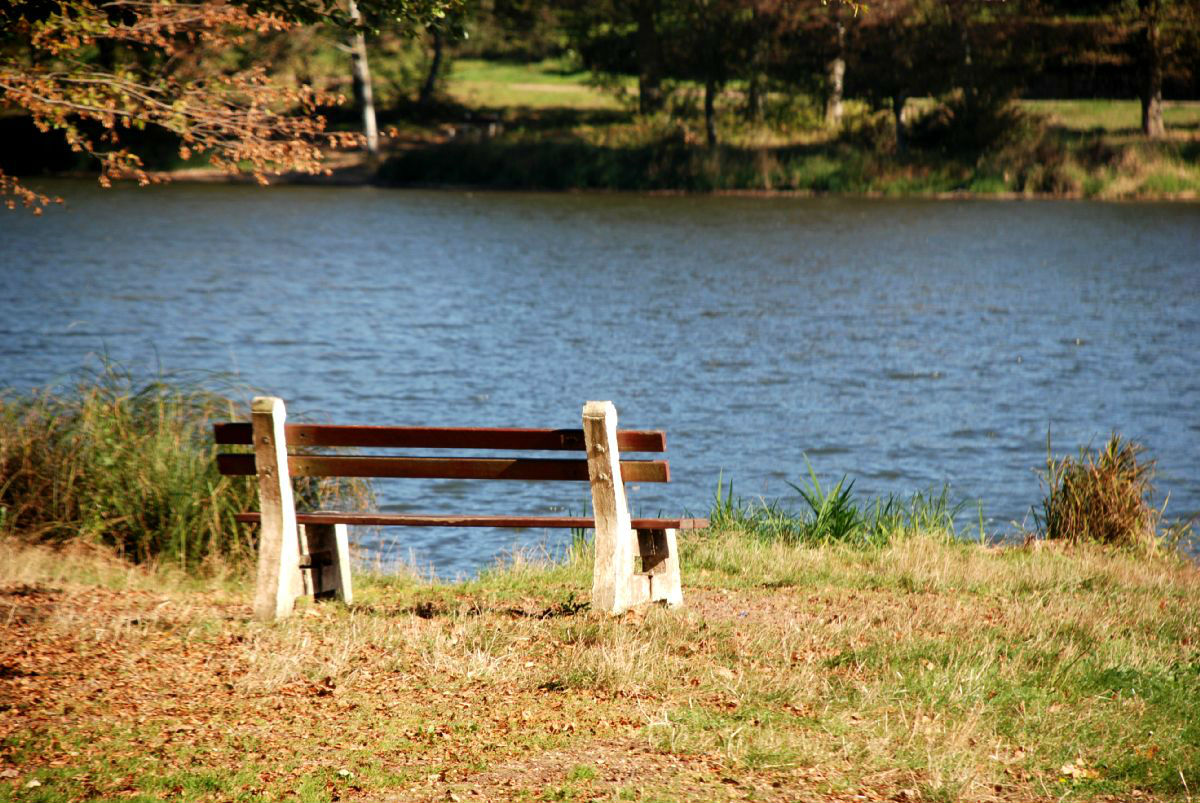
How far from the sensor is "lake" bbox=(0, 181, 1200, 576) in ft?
52.4

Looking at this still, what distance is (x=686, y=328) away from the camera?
2539cm

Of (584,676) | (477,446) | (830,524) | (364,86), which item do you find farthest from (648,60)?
(584,676)

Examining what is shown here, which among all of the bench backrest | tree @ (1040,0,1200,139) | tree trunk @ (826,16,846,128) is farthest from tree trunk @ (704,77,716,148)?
the bench backrest

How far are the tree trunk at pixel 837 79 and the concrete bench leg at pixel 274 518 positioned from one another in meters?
46.8

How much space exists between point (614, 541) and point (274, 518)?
6.24 feet

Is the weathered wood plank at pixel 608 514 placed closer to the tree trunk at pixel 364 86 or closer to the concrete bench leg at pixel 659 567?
the concrete bench leg at pixel 659 567

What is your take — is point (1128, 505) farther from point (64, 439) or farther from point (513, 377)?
point (513, 377)

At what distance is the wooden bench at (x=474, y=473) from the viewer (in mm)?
7477

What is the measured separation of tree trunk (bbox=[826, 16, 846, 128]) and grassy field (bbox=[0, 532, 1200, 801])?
45.6 meters

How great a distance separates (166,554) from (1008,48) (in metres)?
48.7

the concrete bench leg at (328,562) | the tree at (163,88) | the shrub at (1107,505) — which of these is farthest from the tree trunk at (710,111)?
the concrete bench leg at (328,562)

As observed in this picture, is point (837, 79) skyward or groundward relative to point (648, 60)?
groundward

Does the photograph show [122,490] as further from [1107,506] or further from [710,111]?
[710,111]

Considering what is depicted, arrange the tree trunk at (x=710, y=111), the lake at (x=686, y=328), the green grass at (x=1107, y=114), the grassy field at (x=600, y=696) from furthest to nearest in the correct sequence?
the tree trunk at (x=710, y=111)
the green grass at (x=1107, y=114)
the lake at (x=686, y=328)
the grassy field at (x=600, y=696)
